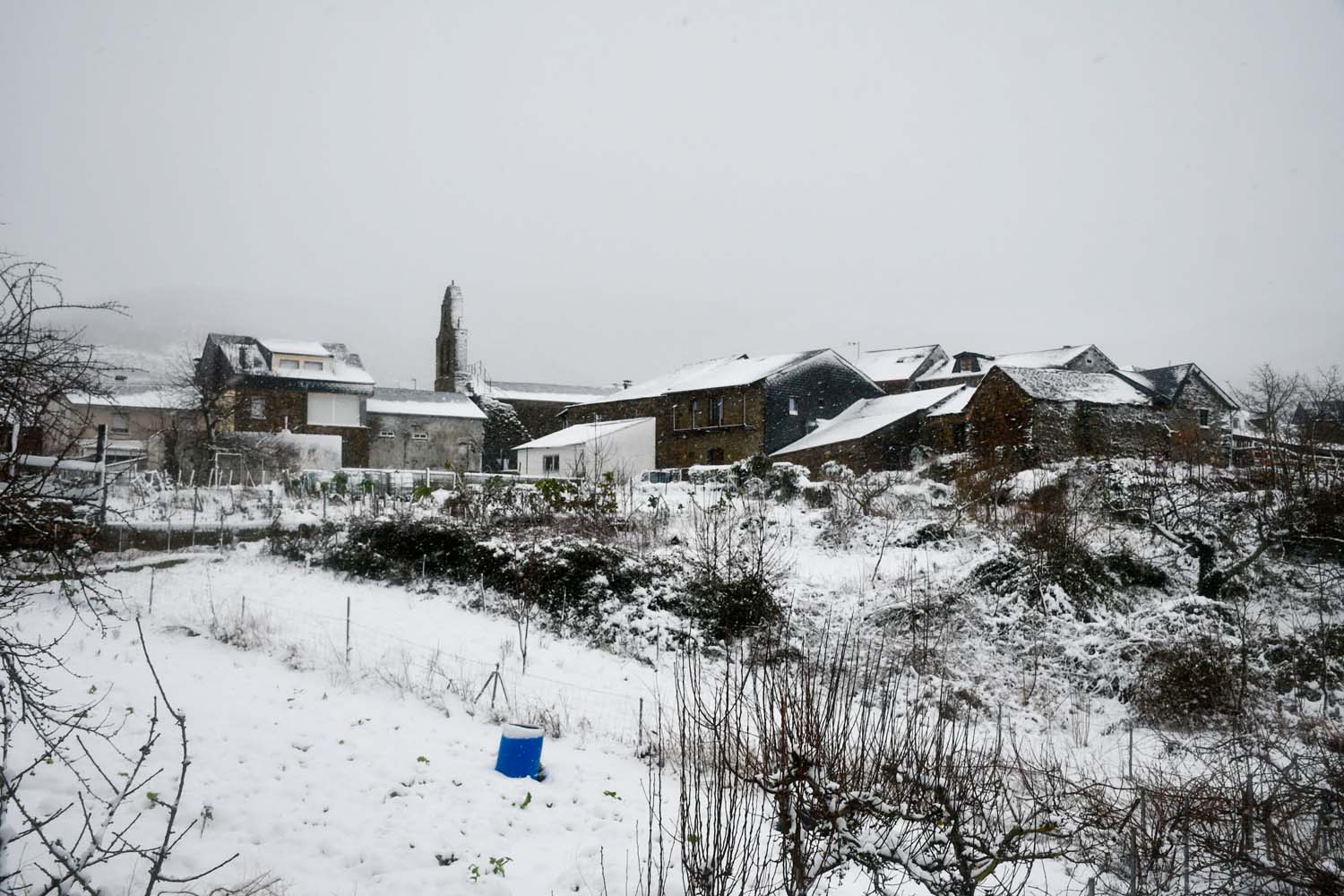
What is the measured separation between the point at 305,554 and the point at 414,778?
41.4ft

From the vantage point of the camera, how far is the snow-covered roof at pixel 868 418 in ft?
112

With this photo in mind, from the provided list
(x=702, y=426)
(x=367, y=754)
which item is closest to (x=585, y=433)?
(x=702, y=426)

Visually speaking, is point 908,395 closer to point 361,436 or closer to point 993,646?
point 993,646

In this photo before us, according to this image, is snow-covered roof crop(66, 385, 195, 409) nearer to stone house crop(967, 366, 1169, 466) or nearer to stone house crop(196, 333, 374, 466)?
stone house crop(196, 333, 374, 466)

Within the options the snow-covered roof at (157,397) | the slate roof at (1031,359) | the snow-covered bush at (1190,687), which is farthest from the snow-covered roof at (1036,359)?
the snow-covered roof at (157,397)

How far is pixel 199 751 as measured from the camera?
813 centimetres

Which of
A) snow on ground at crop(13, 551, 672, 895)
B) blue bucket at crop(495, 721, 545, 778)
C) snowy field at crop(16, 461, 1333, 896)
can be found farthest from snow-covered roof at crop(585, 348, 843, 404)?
blue bucket at crop(495, 721, 545, 778)

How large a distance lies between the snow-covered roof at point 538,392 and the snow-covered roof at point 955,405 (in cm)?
2529

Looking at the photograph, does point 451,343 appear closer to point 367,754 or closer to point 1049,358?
point 1049,358

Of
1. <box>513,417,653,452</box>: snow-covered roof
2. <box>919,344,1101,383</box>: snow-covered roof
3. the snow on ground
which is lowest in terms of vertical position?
the snow on ground

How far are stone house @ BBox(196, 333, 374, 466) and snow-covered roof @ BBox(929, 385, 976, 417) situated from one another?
2924cm

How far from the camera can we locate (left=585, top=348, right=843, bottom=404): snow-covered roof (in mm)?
38875

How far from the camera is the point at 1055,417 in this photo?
30406 mm

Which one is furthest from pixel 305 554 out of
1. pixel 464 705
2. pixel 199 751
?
pixel 199 751
